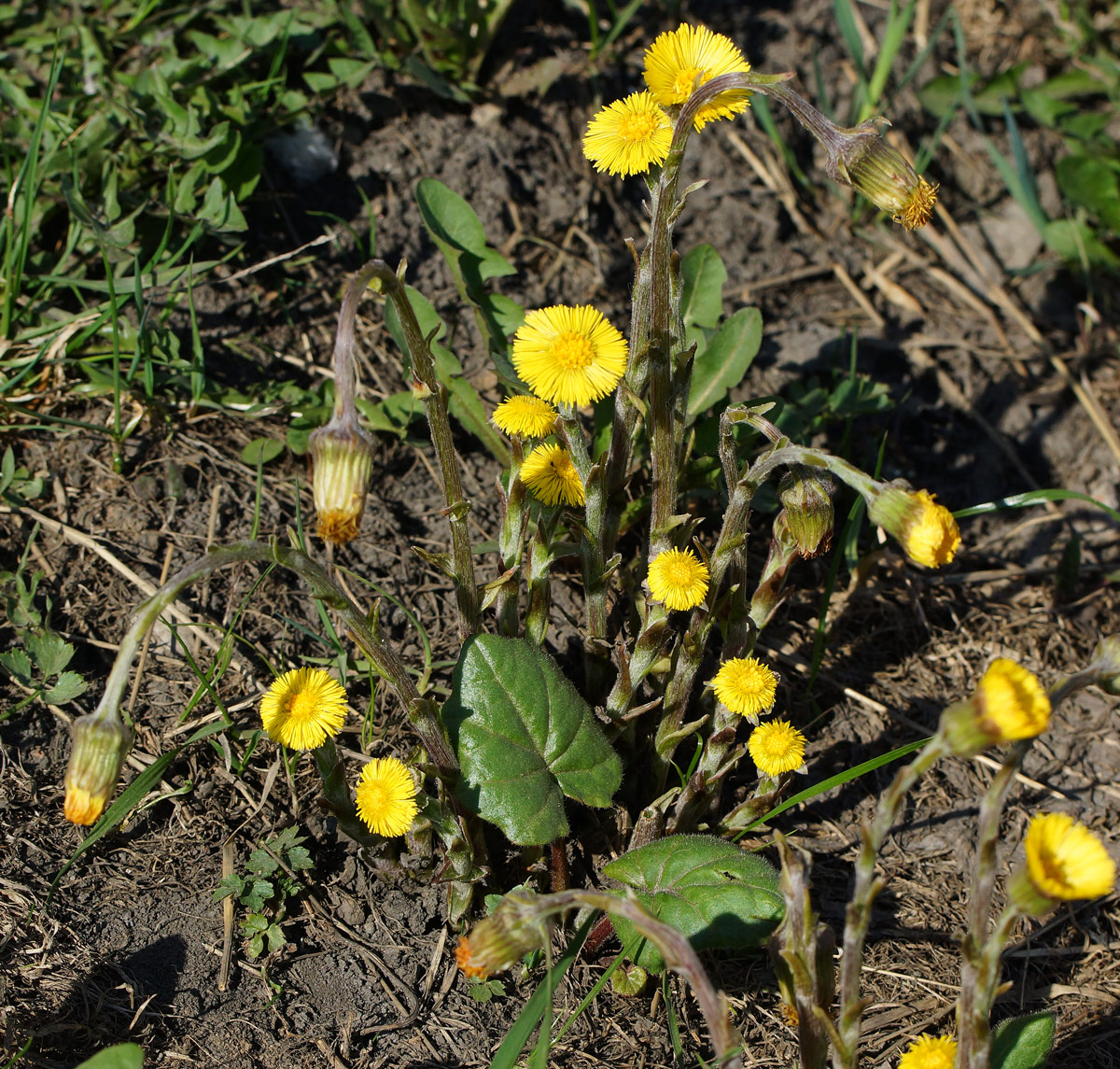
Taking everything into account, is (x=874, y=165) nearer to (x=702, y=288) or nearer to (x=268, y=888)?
(x=702, y=288)

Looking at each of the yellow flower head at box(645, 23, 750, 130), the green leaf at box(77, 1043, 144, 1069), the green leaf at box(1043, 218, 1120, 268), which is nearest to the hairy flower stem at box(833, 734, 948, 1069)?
the green leaf at box(77, 1043, 144, 1069)

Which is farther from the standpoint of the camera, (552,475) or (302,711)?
(552,475)

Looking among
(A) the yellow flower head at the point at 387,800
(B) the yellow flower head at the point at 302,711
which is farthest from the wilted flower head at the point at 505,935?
(B) the yellow flower head at the point at 302,711

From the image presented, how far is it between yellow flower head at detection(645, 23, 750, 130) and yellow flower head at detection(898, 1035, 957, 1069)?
5.01 ft

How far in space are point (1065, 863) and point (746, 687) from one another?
650 millimetres

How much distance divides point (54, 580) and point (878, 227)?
9.58ft

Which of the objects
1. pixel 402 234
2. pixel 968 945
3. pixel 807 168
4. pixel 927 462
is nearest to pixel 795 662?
pixel 927 462

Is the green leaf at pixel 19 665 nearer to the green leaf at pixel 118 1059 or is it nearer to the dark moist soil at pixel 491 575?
the dark moist soil at pixel 491 575

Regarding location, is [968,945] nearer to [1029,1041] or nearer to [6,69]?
[1029,1041]

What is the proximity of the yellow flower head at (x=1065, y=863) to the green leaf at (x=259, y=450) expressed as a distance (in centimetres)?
194

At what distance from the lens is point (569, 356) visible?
1744 millimetres

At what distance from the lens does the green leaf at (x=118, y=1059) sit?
146 cm

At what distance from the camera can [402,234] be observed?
308 cm

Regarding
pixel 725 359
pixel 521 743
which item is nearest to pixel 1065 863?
pixel 521 743
